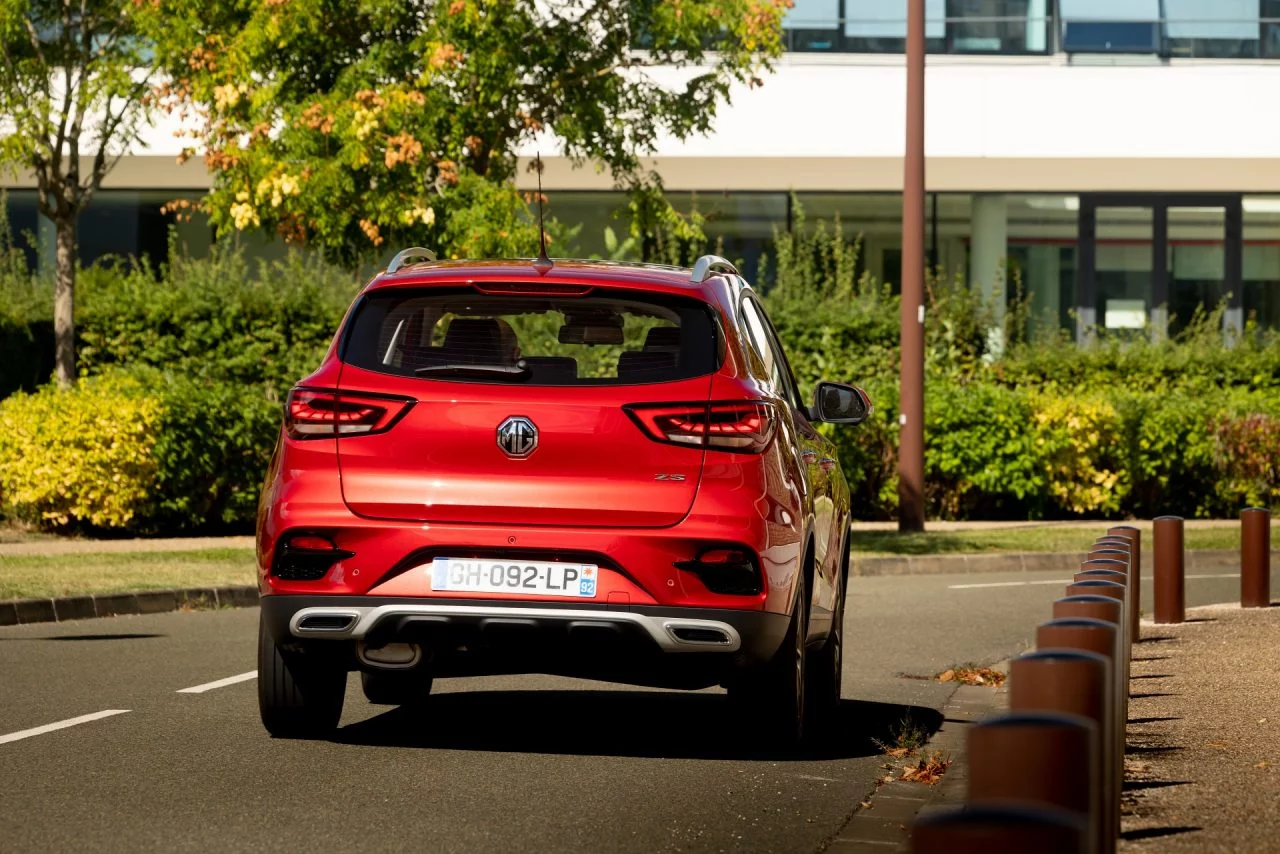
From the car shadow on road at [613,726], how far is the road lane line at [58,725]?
3.40 ft

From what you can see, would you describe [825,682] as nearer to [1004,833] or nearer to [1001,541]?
Result: [1004,833]

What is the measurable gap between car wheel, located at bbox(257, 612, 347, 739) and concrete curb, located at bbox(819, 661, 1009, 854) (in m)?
2.00

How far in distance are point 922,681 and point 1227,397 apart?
15.4m

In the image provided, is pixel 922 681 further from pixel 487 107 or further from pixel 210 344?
pixel 210 344

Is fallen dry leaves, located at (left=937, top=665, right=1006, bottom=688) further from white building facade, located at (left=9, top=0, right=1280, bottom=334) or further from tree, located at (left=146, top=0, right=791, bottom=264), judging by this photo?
white building facade, located at (left=9, top=0, right=1280, bottom=334)

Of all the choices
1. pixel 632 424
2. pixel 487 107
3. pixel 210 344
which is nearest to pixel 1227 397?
pixel 487 107

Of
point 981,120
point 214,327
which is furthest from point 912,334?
point 981,120

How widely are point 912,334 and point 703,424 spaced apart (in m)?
13.5

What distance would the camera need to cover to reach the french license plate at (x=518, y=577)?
6.90 metres

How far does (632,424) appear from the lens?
703 centimetres

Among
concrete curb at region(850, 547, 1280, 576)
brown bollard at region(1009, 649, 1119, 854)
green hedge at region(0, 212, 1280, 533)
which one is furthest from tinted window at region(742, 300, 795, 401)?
green hedge at region(0, 212, 1280, 533)

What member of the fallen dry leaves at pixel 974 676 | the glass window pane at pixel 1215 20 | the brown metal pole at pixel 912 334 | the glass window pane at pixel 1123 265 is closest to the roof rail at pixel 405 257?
the fallen dry leaves at pixel 974 676

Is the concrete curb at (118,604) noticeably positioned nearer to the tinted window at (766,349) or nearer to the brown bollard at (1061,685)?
the tinted window at (766,349)

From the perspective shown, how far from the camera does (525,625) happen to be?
688 centimetres
